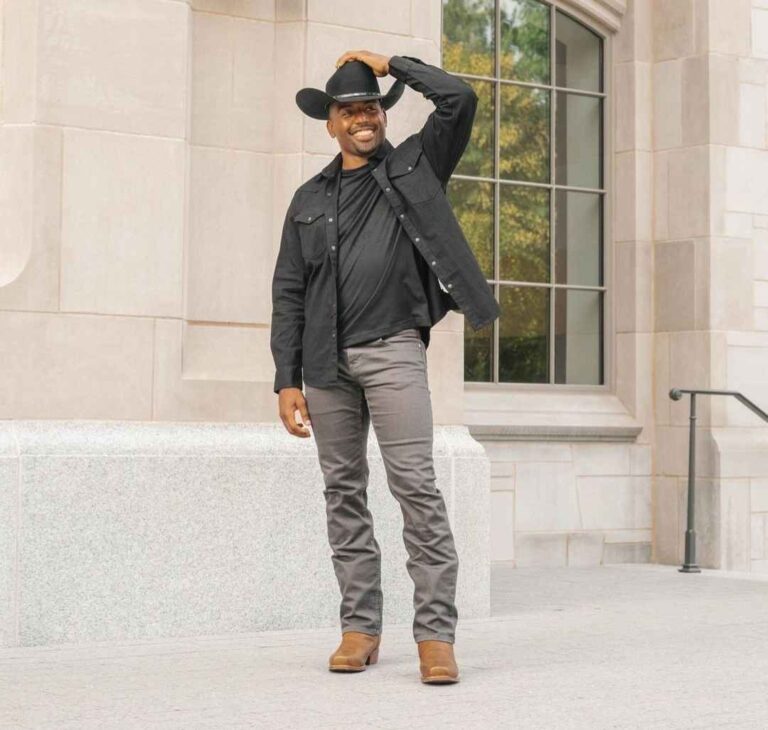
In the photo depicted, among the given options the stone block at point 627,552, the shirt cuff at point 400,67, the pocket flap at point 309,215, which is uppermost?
the shirt cuff at point 400,67

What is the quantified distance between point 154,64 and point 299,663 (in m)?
2.77

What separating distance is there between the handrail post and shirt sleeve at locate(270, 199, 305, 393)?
15.8 feet

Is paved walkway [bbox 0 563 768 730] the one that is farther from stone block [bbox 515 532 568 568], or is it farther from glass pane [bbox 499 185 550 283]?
glass pane [bbox 499 185 550 283]

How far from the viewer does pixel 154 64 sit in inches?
283

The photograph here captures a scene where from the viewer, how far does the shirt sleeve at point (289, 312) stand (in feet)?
20.0

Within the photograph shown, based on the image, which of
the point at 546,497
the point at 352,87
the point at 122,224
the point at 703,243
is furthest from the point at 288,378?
the point at 703,243

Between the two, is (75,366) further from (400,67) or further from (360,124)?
(400,67)

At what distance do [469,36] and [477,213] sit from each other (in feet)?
3.88

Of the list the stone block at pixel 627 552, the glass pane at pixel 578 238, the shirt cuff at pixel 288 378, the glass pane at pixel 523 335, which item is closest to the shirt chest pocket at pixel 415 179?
the shirt cuff at pixel 288 378

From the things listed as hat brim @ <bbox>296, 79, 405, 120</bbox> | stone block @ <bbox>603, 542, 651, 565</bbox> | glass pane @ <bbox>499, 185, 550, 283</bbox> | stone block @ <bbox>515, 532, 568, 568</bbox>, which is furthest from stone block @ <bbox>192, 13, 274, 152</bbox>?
stone block @ <bbox>603, 542, 651, 565</bbox>

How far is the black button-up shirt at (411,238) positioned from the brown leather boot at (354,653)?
3.12ft

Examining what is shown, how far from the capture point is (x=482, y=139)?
10.9 metres

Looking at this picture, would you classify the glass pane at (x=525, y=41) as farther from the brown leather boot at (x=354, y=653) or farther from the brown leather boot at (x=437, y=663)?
the brown leather boot at (x=437, y=663)

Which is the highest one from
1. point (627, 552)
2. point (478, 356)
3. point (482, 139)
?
point (482, 139)
